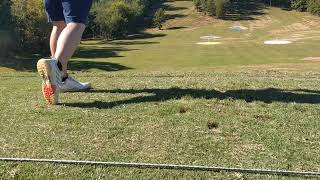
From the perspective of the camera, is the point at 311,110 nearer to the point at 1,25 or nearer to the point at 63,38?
the point at 63,38

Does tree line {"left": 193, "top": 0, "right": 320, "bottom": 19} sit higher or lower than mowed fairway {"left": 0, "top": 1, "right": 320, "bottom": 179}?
lower

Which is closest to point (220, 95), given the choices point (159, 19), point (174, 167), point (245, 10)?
point (174, 167)

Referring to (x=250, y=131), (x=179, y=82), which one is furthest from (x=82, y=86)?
(x=250, y=131)

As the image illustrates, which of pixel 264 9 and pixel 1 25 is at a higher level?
pixel 1 25

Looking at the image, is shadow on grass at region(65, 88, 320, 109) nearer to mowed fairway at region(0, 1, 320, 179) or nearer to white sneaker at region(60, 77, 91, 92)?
mowed fairway at region(0, 1, 320, 179)

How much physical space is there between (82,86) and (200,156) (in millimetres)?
3110

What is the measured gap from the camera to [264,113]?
5.45 metres

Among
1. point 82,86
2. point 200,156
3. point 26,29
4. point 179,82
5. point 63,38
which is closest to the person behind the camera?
point 200,156

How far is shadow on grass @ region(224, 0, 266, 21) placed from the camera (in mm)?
122425

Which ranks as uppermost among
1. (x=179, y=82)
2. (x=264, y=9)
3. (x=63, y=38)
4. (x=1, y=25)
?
(x=63, y=38)

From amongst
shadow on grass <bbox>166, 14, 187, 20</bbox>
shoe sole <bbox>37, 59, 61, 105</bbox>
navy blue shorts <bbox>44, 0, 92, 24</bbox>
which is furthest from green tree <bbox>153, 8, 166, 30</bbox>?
shoe sole <bbox>37, 59, 61, 105</bbox>

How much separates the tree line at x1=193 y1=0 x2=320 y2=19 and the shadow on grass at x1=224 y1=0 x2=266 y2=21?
1.93 feet

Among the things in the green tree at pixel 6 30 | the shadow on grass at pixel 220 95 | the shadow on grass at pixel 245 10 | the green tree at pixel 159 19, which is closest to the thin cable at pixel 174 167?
the shadow on grass at pixel 220 95

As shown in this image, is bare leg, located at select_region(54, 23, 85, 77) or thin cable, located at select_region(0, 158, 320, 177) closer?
thin cable, located at select_region(0, 158, 320, 177)
